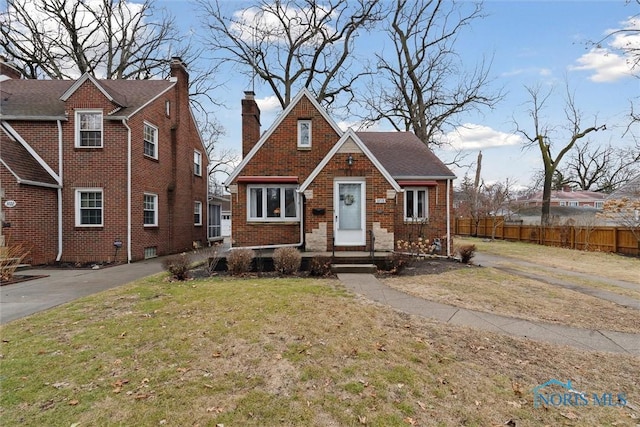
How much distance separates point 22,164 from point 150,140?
4.69 metres

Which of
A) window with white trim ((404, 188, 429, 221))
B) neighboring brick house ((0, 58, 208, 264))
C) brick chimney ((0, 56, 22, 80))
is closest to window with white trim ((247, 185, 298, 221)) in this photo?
window with white trim ((404, 188, 429, 221))

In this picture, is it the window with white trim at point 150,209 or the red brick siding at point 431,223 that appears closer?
the red brick siding at point 431,223

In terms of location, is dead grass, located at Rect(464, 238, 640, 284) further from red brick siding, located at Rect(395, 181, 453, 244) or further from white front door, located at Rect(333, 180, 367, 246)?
white front door, located at Rect(333, 180, 367, 246)

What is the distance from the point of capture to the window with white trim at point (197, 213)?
19781mm

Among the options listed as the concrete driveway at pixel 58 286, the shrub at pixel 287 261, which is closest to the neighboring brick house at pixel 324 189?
the shrub at pixel 287 261

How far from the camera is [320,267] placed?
371 inches

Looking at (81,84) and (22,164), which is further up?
(81,84)

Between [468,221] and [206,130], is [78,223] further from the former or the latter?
[468,221]

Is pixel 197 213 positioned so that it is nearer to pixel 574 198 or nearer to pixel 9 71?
pixel 9 71

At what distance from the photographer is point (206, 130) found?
115 feet

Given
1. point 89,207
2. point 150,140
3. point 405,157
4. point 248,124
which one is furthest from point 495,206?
point 89,207

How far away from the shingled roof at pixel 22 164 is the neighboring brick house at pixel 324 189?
7066 mm

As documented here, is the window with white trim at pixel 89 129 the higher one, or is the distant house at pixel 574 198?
the window with white trim at pixel 89 129

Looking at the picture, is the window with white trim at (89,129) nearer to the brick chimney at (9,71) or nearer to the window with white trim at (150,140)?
the window with white trim at (150,140)
